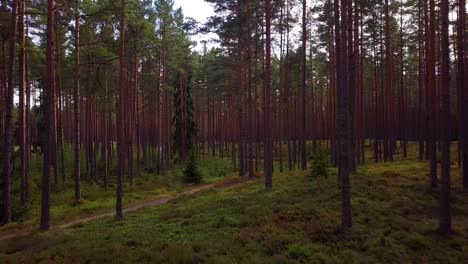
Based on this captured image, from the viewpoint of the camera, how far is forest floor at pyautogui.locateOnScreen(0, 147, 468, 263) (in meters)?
8.23

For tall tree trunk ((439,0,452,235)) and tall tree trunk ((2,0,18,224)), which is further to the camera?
tall tree trunk ((2,0,18,224))

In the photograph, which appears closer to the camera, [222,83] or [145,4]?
[145,4]

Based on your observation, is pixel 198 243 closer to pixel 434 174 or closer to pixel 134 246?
pixel 134 246

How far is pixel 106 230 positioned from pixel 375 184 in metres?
11.5

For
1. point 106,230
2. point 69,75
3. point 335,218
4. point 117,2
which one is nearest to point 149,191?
point 69,75

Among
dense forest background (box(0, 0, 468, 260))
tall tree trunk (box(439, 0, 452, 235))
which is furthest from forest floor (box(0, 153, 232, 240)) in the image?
tall tree trunk (box(439, 0, 452, 235))

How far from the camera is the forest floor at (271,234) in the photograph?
8.23m

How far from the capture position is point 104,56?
17078 millimetres

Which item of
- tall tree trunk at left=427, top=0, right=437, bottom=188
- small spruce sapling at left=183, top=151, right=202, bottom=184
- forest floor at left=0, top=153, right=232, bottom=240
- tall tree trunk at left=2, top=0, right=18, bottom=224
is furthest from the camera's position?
small spruce sapling at left=183, top=151, right=202, bottom=184

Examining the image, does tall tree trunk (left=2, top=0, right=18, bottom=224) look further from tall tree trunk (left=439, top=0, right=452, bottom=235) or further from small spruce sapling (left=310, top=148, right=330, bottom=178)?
tall tree trunk (left=439, top=0, right=452, bottom=235)

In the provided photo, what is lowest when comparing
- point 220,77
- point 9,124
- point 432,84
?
point 9,124

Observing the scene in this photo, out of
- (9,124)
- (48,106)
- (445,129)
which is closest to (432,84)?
(445,129)

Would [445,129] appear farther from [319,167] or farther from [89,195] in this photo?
[89,195]

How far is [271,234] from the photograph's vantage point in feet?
31.1
